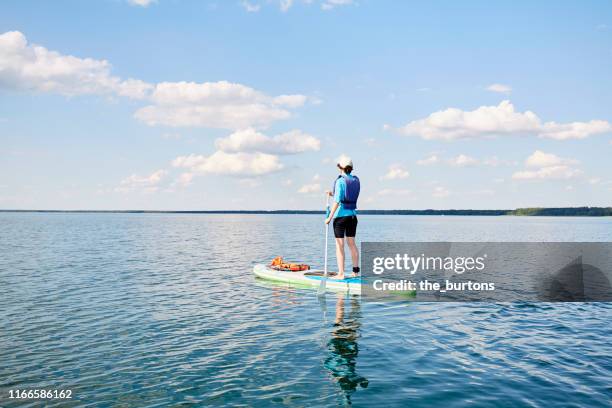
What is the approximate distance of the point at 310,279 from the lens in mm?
20219

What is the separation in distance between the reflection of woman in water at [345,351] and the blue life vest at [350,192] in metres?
3.80

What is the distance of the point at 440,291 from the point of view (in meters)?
20.4

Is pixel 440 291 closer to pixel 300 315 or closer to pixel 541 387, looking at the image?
pixel 300 315

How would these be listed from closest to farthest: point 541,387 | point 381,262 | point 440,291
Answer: point 541,387 → point 440,291 → point 381,262

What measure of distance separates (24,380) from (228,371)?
408 centimetres

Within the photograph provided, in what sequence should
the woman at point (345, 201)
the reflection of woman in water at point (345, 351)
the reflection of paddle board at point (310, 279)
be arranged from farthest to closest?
the reflection of paddle board at point (310, 279) < the woman at point (345, 201) < the reflection of woman in water at point (345, 351)

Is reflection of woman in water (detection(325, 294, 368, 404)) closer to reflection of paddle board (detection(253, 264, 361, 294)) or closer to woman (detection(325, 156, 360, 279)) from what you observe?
reflection of paddle board (detection(253, 264, 361, 294))

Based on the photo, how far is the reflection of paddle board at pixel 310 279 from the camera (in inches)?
724

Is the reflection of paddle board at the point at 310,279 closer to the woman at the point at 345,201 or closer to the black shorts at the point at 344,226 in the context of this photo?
Answer: the woman at the point at 345,201

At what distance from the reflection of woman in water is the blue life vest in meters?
3.80

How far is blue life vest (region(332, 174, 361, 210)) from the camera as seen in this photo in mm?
16922

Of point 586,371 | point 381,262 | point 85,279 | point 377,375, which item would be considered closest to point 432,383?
point 377,375
